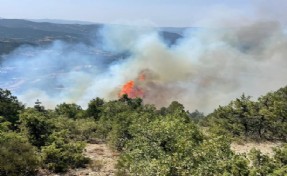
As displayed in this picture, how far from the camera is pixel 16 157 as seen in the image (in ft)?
110

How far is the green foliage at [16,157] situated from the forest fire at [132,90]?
84.3 m

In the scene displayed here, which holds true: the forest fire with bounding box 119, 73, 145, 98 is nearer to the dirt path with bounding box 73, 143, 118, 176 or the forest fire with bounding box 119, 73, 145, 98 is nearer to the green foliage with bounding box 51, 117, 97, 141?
the green foliage with bounding box 51, 117, 97, 141

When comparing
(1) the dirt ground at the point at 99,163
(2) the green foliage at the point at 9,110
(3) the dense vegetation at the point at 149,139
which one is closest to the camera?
(3) the dense vegetation at the point at 149,139

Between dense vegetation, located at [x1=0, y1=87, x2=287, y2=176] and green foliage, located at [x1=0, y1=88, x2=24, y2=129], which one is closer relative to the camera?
dense vegetation, located at [x1=0, y1=87, x2=287, y2=176]

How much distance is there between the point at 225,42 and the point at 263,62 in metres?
18.0

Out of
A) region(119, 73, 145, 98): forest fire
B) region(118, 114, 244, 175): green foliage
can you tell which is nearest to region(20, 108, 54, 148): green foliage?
region(118, 114, 244, 175): green foliage

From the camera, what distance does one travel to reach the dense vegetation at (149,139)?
25.8 m

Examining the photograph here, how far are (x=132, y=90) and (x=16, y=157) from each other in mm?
91864

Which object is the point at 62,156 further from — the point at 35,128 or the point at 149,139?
the point at 149,139

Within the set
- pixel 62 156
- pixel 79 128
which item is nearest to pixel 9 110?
pixel 79 128

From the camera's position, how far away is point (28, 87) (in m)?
193

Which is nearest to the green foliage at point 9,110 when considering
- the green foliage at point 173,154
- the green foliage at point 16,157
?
the green foliage at point 16,157

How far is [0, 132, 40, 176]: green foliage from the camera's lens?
3297 centimetres

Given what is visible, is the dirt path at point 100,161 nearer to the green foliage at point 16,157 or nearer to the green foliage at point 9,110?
the green foliage at point 16,157
